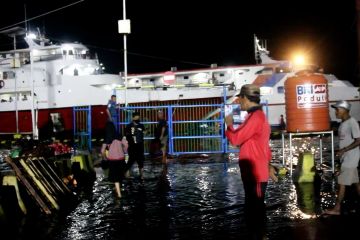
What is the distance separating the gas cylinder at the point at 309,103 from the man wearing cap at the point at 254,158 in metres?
6.04

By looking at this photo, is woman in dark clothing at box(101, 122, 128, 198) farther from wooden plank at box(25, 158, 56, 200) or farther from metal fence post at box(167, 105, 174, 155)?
metal fence post at box(167, 105, 174, 155)

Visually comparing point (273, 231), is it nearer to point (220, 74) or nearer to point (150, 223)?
point (150, 223)

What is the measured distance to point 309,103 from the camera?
1022 centimetres

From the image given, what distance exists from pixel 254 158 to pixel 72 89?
27198 mm

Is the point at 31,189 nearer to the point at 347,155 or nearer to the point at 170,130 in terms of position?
the point at 347,155

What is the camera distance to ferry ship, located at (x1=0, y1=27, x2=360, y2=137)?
29.8 m

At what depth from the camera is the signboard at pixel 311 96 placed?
1020 centimetres

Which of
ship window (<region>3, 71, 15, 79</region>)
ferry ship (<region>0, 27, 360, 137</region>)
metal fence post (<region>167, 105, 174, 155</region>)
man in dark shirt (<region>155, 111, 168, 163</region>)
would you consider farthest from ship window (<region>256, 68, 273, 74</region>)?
man in dark shirt (<region>155, 111, 168, 163</region>)

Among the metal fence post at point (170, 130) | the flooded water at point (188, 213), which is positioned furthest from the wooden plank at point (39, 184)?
the metal fence post at point (170, 130)

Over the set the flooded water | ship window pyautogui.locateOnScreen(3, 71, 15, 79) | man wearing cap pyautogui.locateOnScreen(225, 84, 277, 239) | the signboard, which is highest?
ship window pyautogui.locateOnScreen(3, 71, 15, 79)

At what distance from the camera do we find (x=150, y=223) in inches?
270

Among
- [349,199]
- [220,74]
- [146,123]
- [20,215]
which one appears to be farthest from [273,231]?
[220,74]

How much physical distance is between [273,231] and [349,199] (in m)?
2.61

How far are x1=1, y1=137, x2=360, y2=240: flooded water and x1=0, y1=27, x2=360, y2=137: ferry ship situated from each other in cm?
1775
